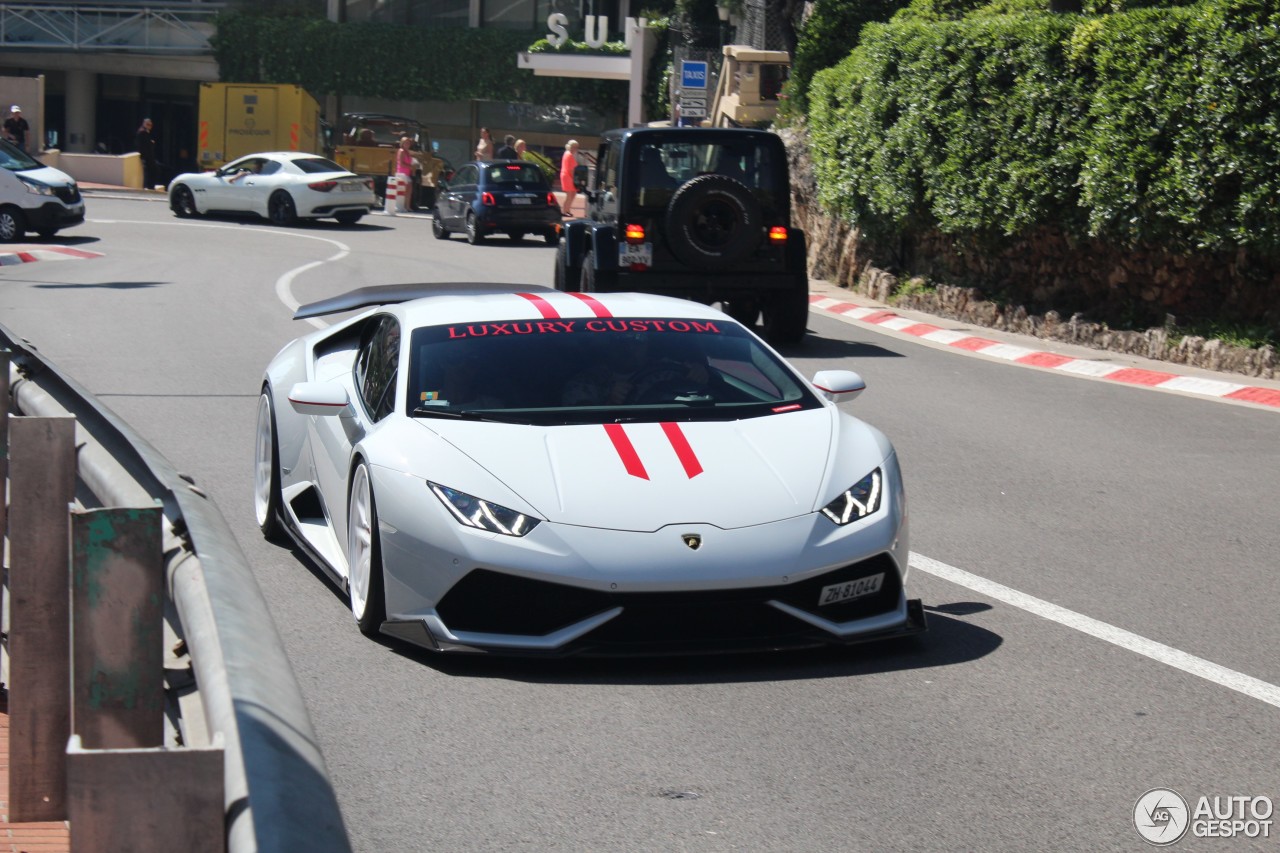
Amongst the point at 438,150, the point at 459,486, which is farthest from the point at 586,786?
the point at 438,150

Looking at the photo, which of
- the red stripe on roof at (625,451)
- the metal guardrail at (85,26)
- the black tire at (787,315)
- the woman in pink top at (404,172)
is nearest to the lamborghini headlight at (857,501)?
the red stripe on roof at (625,451)

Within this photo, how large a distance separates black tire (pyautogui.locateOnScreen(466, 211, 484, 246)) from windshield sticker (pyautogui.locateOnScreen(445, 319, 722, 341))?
2282 centimetres

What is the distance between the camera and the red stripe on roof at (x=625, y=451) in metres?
5.86

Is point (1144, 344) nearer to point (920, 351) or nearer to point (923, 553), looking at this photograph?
point (920, 351)

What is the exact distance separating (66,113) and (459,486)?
186ft

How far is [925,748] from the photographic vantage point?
495 cm

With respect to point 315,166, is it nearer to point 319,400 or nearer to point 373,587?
point 319,400

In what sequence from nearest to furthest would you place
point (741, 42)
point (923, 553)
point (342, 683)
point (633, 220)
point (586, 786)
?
point (586, 786), point (342, 683), point (923, 553), point (633, 220), point (741, 42)

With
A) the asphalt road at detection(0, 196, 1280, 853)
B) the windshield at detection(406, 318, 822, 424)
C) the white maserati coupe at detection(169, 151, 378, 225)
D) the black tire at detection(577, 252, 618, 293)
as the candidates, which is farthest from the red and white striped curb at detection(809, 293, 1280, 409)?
the white maserati coupe at detection(169, 151, 378, 225)

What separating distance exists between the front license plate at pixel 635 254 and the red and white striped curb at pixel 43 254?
11897mm

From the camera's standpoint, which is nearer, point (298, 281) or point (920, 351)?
point (920, 351)

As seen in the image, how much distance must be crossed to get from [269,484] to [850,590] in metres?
3.21

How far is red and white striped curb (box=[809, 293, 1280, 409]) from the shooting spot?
13445 mm

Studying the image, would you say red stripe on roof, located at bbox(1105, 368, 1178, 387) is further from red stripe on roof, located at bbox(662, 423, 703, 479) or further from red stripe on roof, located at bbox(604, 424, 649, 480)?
red stripe on roof, located at bbox(604, 424, 649, 480)
